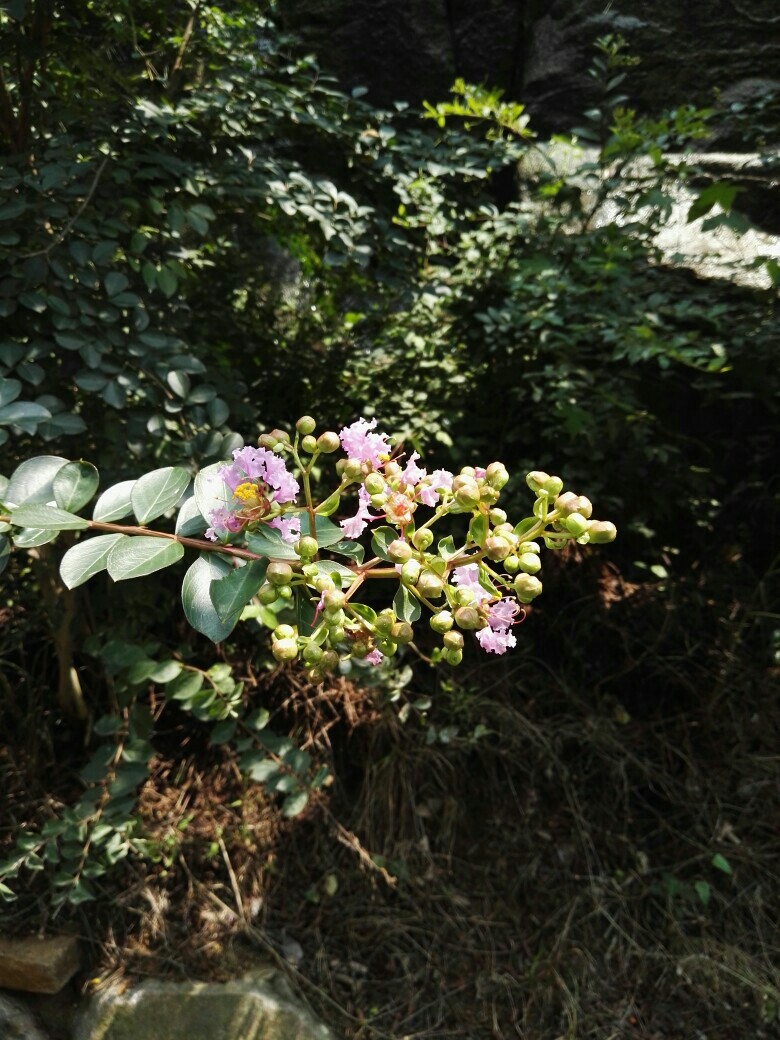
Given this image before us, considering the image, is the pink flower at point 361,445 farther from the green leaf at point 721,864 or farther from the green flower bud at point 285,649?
the green leaf at point 721,864

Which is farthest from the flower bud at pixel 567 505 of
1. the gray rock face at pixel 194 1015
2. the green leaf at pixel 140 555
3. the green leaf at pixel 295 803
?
the gray rock face at pixel 194 1015

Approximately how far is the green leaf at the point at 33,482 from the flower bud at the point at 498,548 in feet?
1.40

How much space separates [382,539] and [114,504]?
0.27 metres

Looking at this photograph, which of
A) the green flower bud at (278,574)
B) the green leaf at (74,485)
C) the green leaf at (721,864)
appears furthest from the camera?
→ the green leaf at (721,864)

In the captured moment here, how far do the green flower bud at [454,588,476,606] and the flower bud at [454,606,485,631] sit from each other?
12 millimetres

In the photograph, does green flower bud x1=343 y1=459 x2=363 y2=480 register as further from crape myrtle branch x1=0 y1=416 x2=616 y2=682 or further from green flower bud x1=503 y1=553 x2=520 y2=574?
green flower bud x1=503 y1=553 x2=520 y2=574

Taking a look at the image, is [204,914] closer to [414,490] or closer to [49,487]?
[49,487]

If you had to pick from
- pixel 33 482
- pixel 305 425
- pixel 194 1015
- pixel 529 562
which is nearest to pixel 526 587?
pixel 529 562

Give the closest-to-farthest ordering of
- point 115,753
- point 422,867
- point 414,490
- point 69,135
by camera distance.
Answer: point 414,490
point 69,135
point 115,753
point 422,867

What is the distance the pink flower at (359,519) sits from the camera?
26.3 inches

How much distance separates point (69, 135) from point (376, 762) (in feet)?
4.80

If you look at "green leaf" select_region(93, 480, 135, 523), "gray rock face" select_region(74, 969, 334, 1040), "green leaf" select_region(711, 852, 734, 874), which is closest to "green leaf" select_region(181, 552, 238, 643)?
"green leaf" select_region(93, 480, 135, 523)

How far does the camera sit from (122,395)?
3.78ft

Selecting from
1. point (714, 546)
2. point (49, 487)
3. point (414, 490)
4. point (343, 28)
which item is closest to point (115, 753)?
point (49, 487)
